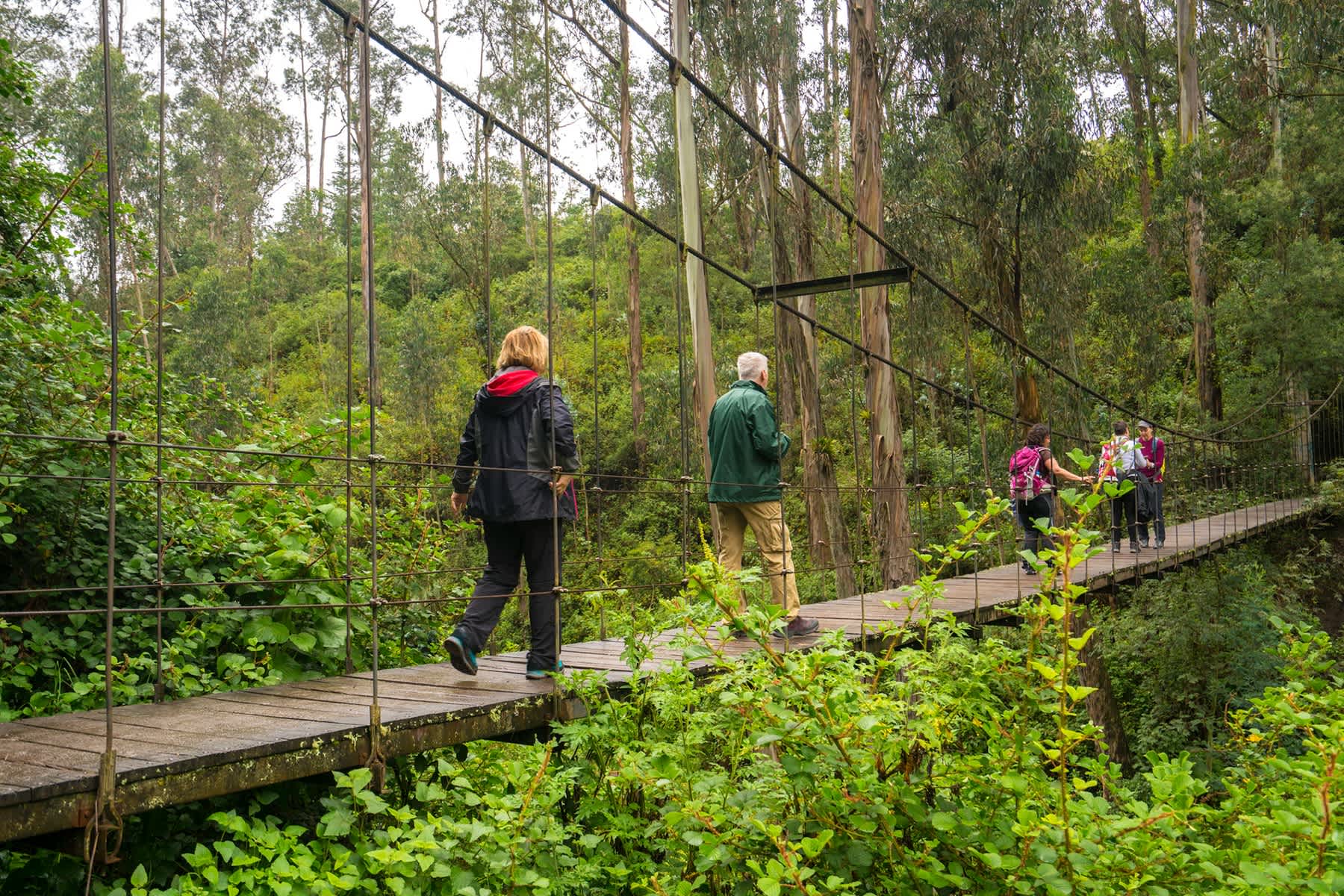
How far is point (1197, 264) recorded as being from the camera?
14086 millimetres

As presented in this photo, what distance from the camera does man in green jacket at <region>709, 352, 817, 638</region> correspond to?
11.9 feet

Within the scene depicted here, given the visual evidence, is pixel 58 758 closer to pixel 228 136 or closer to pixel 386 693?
pixel 386 693

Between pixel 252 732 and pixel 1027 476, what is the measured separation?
459 centimetres

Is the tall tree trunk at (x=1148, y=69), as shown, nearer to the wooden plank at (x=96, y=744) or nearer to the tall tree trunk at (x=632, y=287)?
the tall tree trunk at (x=632, y=287)

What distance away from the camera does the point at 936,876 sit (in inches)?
74.7

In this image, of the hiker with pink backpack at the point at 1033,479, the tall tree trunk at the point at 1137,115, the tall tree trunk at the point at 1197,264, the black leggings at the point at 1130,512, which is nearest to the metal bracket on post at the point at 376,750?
the hiker with pink backpack at the point at 1033,479

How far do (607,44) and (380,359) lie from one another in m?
5.93

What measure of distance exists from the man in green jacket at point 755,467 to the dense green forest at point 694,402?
0.17 metres

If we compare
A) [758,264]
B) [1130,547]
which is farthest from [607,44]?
[1130,547]

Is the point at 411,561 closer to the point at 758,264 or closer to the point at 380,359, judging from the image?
the point at 758,264

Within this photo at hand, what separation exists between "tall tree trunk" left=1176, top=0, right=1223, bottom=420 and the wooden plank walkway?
517 inches

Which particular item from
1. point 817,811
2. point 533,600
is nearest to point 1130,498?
point 533,600

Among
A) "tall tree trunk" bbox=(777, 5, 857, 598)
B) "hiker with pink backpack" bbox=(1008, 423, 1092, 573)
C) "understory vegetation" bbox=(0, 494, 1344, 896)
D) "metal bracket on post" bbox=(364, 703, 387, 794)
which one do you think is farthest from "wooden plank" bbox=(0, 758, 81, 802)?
"tall tree trunk" bbox=(777, 5, 857, 598)

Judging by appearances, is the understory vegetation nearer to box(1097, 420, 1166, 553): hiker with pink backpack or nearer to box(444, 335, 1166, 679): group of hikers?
box(444, 335, 1166, 679): group of hikers
